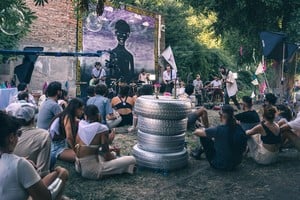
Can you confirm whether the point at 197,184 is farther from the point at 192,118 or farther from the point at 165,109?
the point at 192,118

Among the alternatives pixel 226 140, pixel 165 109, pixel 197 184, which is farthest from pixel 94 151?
pixel 226 140

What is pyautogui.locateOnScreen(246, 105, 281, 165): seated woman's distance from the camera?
6871mm

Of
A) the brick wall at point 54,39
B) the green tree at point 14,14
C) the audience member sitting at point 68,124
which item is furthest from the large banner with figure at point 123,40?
the audience member sitting at point 68,124

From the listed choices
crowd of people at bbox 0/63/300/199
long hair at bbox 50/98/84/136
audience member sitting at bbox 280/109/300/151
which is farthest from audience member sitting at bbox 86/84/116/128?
audience member sitting at bbox 280/109/300/151

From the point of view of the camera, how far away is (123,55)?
68.4 ft

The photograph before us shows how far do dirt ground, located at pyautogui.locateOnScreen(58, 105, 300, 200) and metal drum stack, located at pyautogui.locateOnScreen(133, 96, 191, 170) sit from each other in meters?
0.19

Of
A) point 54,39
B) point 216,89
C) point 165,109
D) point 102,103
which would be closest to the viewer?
point 165,109

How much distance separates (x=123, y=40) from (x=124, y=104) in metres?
11.5

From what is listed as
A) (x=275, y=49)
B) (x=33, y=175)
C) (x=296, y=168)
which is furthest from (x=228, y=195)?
(x=275, y=49)

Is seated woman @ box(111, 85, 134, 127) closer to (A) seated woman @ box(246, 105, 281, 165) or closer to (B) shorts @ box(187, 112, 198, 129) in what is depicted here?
(B) shorts @ box(187, 112, 198, 129)

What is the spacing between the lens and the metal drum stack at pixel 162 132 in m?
6.44

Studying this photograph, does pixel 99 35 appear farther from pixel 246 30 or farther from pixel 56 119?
pixel 56 119

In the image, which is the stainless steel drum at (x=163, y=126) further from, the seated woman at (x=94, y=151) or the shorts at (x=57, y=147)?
the shorts at (x=57, y=147)

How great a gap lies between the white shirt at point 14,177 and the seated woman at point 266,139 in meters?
4.87
